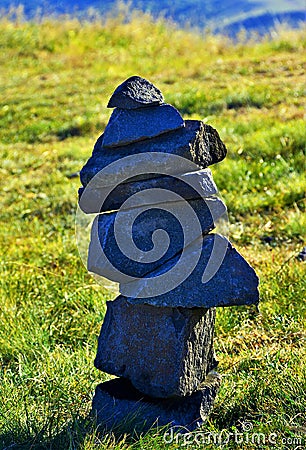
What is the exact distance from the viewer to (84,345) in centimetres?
450

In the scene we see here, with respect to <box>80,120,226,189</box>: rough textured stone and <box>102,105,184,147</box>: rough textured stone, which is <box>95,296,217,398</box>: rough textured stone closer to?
<box>80,120,226,189</box>: rough textured stone

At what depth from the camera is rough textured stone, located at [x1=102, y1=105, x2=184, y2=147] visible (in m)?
3.23

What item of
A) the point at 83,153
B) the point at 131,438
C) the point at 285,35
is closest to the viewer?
the point at 131,438

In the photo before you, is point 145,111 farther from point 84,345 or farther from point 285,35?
point 285,35

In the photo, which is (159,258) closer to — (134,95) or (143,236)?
(143,236)

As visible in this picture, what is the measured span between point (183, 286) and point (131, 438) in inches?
30.9

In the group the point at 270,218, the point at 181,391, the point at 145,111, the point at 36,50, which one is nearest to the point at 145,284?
the point at 181,391

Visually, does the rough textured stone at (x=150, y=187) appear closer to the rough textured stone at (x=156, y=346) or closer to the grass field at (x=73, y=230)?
the rough textured stone at (x=156, y=346)

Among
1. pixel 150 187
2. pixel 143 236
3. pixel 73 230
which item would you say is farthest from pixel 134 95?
pixel 73 230

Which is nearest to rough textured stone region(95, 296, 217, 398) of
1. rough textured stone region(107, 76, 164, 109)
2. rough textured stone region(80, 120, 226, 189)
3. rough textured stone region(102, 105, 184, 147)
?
rough textured stone region(80, 120, 226, 189)

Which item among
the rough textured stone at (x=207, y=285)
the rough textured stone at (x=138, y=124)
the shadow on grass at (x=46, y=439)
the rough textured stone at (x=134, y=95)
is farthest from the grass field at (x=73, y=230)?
the rough textured stone at (x=134, y=95)

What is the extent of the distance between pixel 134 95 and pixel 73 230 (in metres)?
3.78

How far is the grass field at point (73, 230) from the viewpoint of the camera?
335cm

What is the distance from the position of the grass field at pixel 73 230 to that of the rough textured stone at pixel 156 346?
0.27 meters
